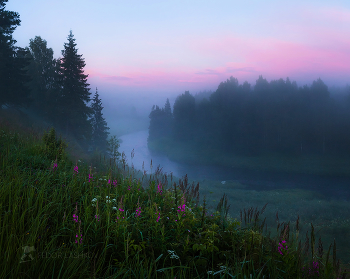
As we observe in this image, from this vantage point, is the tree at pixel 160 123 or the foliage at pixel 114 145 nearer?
the foliage at pixel 114 145

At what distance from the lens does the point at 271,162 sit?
84.4m

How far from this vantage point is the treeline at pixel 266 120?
295 ft

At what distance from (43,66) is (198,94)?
119775mm

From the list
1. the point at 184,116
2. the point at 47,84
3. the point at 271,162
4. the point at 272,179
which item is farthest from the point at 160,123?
the point at 47,84

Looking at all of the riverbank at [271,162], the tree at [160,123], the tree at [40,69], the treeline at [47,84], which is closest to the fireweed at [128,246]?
the treeline at [47,84]

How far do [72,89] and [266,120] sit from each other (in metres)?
88.1

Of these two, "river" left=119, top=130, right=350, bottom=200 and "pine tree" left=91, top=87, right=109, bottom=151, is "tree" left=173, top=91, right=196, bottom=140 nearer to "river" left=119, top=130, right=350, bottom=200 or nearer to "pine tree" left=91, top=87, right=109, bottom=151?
"river" left=119, top=130, right=350, bottom=200

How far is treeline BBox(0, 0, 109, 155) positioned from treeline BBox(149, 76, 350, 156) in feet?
225

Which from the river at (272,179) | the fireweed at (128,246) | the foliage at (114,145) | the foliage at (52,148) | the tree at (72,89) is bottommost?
the river at (272,179)

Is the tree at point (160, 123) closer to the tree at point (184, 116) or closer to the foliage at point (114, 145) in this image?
the tree at point (184, 116)

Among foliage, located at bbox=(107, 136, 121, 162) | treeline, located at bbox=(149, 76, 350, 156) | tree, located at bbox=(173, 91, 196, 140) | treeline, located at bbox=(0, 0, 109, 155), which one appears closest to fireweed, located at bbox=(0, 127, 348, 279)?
foliage, located at bbox=(107, 136, 121, 162)

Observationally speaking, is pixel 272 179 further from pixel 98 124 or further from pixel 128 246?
pixel 128 246

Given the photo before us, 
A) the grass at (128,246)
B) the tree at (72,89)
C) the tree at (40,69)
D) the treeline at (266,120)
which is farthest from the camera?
the treeline at (266,120)

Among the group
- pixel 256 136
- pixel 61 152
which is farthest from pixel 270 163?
pixel 61 152
